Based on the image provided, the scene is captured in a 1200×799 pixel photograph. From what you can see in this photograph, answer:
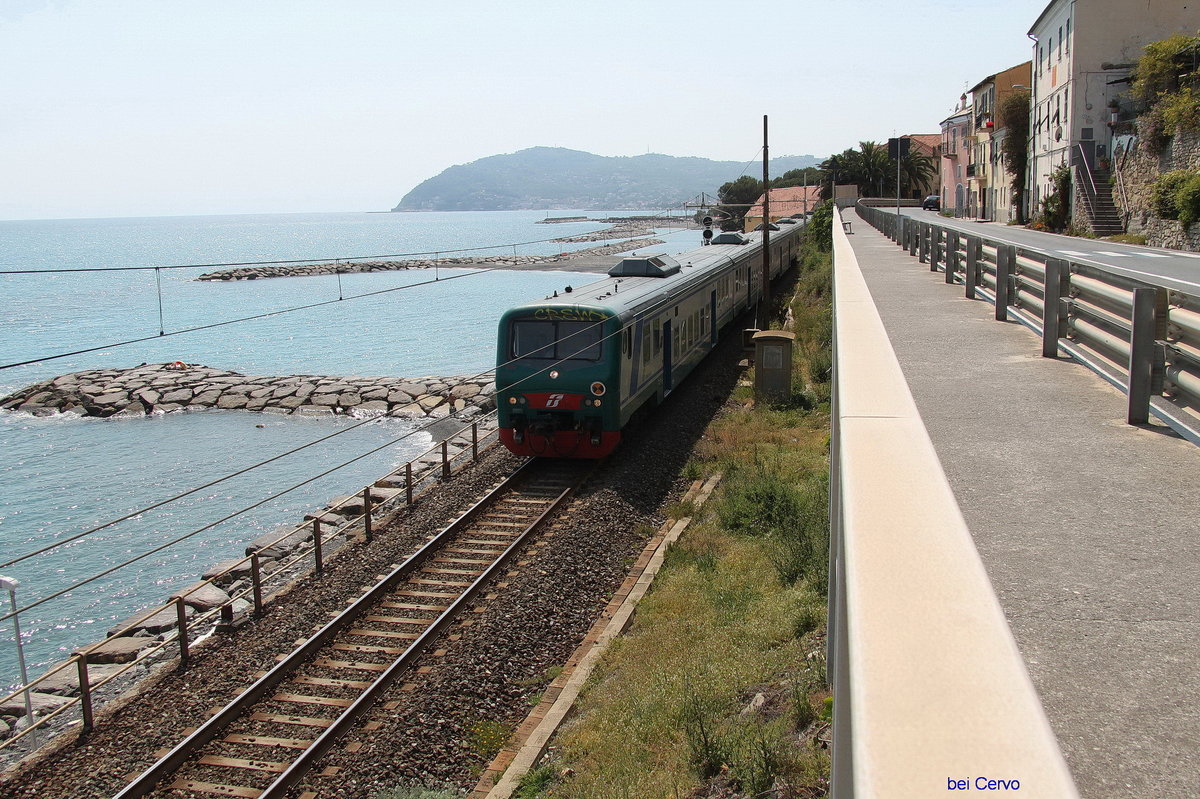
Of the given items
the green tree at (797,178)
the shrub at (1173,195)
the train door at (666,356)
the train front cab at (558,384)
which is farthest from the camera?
the green tree at (797,178)

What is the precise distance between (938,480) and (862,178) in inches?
3531

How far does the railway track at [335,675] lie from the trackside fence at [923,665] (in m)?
7.61

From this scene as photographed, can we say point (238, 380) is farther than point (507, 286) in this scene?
No

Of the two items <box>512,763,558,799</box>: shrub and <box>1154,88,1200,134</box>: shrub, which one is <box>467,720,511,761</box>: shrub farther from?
<box>1154,88,1200,134</box>: shrub

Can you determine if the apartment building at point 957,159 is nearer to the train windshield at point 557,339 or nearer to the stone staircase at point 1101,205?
the stone staircase at point 1101,205

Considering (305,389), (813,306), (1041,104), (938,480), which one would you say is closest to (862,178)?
(1041,104)

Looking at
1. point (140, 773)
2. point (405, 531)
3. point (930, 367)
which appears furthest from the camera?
point (405, 531)

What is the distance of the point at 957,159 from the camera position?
A: 75938 millimetres

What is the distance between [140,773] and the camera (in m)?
9.26

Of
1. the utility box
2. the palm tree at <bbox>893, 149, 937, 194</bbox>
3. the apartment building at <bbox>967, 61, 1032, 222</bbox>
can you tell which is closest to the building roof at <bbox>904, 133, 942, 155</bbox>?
the palm tree at <bbox>893, 149, 937, 194</bbox>

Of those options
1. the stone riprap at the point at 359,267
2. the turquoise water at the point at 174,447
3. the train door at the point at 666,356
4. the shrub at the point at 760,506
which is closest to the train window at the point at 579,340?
the train door at the point at 666,356

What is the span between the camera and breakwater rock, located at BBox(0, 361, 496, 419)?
1411 inches

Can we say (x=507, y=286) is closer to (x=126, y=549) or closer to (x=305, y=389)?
(x=305, y=389)

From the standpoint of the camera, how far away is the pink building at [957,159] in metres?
70.9
